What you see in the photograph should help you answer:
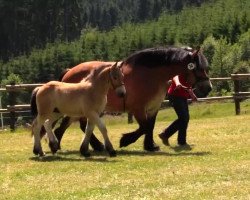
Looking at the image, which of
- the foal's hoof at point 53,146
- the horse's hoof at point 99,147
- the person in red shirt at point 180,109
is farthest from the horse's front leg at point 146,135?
the foal's hoof at point 53,146

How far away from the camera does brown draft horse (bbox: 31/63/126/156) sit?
10539 mm

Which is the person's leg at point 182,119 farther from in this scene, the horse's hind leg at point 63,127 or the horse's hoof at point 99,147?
the horse's hind leg at point 63,127

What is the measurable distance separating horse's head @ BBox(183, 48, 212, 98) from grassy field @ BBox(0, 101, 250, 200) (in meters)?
1.21

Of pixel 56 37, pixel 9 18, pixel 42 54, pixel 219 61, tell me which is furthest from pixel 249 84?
pixel 56 37

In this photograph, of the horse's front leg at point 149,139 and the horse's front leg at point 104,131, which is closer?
the horse's front leg at point 104,131

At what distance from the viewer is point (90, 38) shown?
3949 inches

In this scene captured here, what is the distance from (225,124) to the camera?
53.5 ft

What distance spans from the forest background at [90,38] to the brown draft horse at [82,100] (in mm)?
29402

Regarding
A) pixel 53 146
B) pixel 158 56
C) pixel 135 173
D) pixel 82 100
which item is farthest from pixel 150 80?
pixel 135 173

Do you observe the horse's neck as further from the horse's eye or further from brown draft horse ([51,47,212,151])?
the horse's eye

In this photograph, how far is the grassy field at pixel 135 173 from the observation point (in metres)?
7.29

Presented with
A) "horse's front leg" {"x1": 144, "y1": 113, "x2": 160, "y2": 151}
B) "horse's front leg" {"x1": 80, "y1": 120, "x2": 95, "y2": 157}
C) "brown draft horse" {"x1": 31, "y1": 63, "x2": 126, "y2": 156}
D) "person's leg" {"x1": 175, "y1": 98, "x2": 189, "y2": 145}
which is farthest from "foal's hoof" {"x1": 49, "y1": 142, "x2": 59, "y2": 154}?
"person's leg" {"x1": 175, "y1": 98, "x2": 189, "y2": 145}

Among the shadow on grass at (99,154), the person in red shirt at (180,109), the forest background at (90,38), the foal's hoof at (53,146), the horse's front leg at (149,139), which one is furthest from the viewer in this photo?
the forest background at (90,38)

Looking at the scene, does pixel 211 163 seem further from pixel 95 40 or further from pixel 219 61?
pixel 95 40
